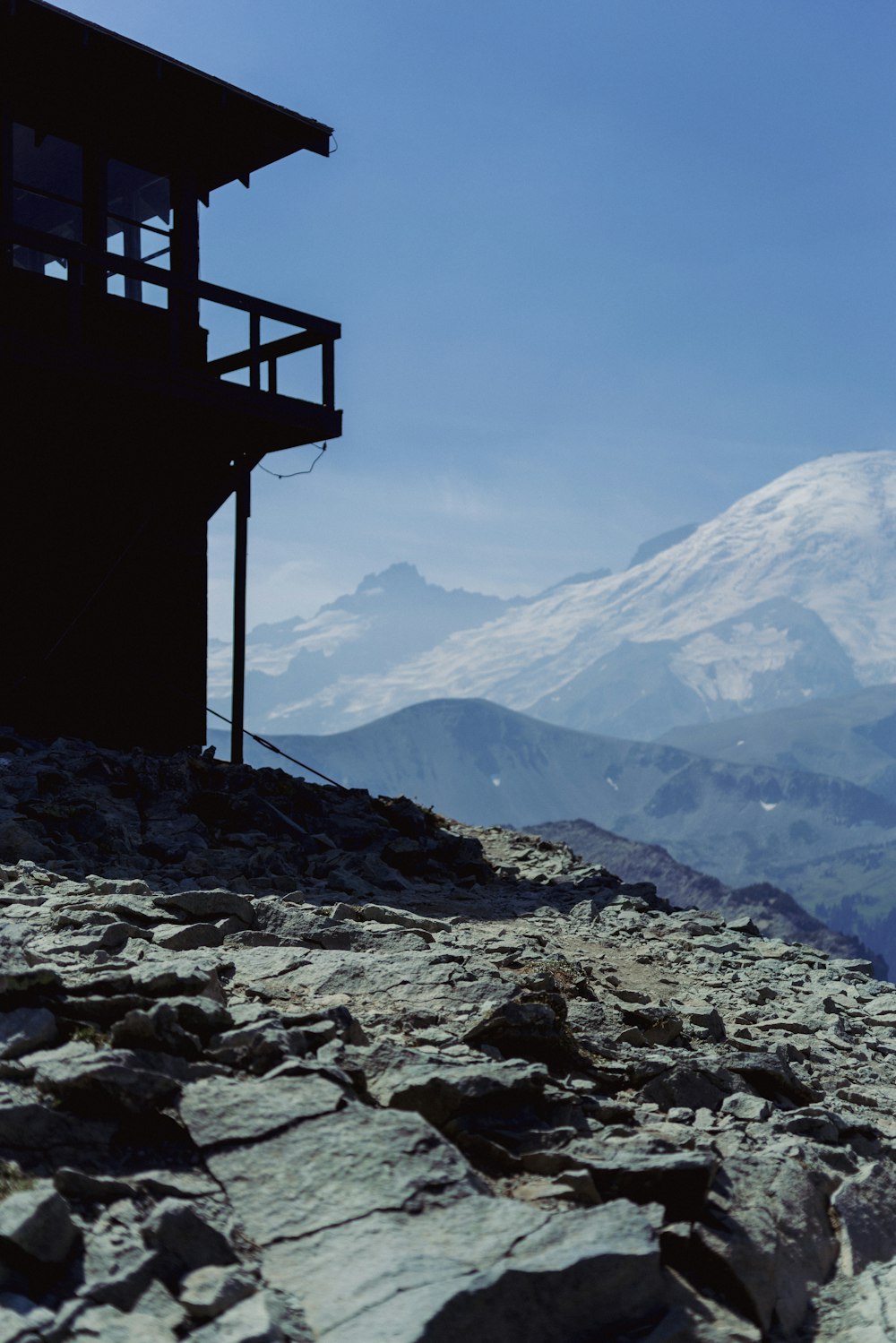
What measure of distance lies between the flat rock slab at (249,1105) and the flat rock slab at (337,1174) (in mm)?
72

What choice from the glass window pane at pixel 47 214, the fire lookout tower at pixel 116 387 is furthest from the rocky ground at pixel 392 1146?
the glass window pane at pixel 47 214

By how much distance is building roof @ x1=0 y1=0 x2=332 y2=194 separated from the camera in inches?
697

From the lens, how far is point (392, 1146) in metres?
5.61

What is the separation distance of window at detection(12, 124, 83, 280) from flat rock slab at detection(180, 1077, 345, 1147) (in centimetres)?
1547

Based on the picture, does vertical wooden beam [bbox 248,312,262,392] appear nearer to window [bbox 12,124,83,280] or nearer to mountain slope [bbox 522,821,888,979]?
window [bbox 12,124,83,280]

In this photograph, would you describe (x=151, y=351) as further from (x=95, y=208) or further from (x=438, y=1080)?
(x=438, y=1080)

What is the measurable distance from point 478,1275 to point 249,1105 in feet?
5.04

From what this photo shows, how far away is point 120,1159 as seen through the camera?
5.41 m

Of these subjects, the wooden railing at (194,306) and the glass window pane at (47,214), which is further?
the glass window pane at (47,214)

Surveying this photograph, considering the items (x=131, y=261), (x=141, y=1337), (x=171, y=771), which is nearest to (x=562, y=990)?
(x=141, y=1337)

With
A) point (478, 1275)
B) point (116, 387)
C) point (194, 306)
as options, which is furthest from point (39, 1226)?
point (194, 306)

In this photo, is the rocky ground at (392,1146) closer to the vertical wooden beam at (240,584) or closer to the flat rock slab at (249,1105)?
the flat rock slab at (249,1105)

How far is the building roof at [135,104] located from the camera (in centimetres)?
1770

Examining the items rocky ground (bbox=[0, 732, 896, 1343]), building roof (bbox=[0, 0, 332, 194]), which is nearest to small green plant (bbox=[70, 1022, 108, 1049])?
rocky ground (bbox=[0, 732, 896, 1343])
